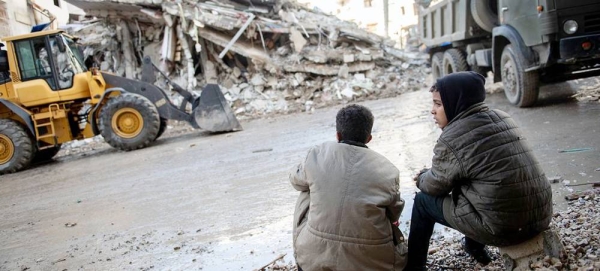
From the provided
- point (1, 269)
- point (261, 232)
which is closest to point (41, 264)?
point (1, 269)

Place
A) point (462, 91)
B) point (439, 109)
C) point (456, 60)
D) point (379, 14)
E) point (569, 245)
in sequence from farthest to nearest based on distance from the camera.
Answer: point (379, 14)
point (456, 60)
point (569, 245)
point (439, 109)
point (462, 91)

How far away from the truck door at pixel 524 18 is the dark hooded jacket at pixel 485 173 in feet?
16.0

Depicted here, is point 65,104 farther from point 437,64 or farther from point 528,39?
point 437,64

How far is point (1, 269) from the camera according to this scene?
352 centimetres

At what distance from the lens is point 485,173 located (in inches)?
81.0

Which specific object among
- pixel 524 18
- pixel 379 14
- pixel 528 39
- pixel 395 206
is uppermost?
pixel 379 14

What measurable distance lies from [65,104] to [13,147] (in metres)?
1.22

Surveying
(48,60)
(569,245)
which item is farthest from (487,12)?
(48,60)

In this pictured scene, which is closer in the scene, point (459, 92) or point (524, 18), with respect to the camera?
point (459, 92)

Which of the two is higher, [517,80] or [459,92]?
[459,92]

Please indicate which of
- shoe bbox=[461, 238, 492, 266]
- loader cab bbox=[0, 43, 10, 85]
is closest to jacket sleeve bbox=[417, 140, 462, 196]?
shoe bbox=[461, 238, 492, 266]

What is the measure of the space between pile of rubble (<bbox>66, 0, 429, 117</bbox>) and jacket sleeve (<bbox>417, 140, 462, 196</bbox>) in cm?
1085

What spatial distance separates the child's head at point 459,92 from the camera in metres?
2.17

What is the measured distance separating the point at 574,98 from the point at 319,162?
7.04 m
